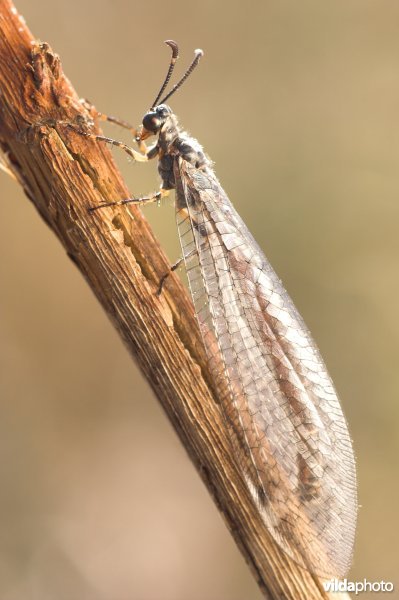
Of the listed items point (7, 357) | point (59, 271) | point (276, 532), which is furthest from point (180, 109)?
point (276, 532)

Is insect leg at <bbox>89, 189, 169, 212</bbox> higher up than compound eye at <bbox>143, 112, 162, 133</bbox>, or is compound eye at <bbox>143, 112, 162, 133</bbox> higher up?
compound eye at <bbox>143, 112, 162, 133</bbox>

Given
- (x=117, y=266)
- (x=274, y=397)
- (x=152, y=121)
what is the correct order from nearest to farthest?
(x=117, y=266)
(x=274, y=397)
(x=152, y=121)

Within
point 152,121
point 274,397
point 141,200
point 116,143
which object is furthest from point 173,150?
point 274,397

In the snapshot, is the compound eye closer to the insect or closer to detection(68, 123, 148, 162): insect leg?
detection(68, 123, 148, 162): insect leg

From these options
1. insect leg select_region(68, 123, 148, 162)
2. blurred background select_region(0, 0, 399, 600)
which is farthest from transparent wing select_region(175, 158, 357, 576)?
blurred background select_region(0, 0, 399, 600)

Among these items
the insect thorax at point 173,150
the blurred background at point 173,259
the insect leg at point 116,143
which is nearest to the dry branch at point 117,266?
the insect leg at point 116,143

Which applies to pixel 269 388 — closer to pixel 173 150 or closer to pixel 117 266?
pixel 117 266
